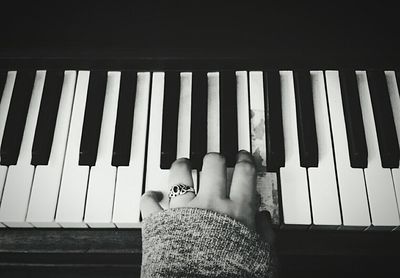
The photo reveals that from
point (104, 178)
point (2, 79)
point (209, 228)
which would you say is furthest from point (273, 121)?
point (2, 79)

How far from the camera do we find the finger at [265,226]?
1.05 m

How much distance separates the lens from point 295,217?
107 centimetres

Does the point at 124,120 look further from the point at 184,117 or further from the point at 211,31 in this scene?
the point at 211,31

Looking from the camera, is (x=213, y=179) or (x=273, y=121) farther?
(x=273, y=121)

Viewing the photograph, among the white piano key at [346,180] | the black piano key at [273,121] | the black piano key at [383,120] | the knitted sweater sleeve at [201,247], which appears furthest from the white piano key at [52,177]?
the black piano key at [383,120]

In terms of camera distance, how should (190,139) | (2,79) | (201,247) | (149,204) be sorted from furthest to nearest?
(2,79) → (190,139) → (149,204) → (201,247)

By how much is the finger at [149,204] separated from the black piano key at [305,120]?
0.47 m

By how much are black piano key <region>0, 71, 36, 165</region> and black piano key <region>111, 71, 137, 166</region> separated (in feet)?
1.04

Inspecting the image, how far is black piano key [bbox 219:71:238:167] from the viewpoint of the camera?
1.15 meters

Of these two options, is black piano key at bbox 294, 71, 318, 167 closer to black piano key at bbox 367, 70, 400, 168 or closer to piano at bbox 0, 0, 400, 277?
piano at bbox 0, 0, 400, 277

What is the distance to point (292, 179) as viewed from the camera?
3.64 feet

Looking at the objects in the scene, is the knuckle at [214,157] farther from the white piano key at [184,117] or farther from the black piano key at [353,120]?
the black piano key at [353,120]

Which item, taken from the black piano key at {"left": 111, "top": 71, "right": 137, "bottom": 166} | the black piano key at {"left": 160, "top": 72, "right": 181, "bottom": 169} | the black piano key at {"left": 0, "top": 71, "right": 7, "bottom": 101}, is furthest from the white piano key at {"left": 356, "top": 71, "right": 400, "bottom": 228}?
the black piano key at {"left": 0, "top": 71, "right": 7, "bottom": 101}

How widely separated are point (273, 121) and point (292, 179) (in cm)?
20
